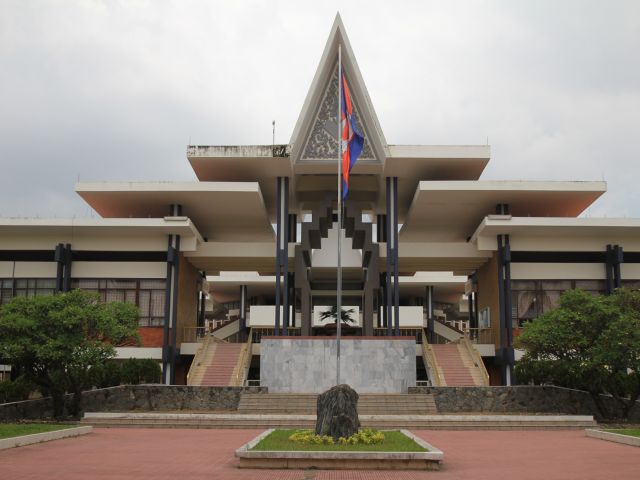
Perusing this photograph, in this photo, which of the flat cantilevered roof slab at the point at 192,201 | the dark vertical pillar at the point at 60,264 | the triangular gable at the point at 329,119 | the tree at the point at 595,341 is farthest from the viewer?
the dark vertical pillar at the point at 60,264

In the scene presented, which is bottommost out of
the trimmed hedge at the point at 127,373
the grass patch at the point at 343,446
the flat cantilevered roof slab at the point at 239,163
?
the grass patch at the point at 343,446

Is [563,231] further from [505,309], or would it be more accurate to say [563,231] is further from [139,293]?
[139,293]

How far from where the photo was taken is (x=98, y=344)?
2503 cm

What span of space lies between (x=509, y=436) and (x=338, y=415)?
7724mm

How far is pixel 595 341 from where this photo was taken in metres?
25.4

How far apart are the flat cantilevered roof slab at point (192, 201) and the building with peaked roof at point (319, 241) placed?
11 centimetres

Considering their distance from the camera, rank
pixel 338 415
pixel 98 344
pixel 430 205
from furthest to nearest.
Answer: pixel 430 205 → pixel 98 344 → pixel 338 415

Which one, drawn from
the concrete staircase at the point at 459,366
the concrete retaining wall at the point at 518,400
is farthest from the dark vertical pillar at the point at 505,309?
the concrete retaining wall at the point at 518,400

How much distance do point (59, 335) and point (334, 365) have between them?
11894 millimetres

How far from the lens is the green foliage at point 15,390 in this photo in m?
25.9

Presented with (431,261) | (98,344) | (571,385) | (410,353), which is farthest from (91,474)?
(431,261)

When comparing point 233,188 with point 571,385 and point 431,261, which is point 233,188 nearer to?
point 431,261

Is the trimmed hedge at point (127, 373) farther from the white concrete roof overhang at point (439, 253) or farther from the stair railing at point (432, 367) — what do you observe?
the white concrete roof overhang at point (439, 253)

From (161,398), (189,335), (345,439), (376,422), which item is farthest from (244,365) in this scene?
(345,439)
